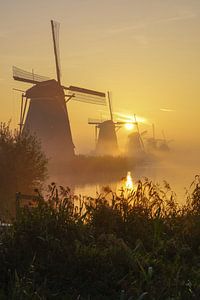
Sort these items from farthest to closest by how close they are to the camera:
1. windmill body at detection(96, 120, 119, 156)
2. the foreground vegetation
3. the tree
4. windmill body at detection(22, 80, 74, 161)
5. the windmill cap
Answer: windmill body at detection(96, 120, 119, 156) → windmill body at detection(22, 80, 74, 161) → the windmill cap → the tree → the foreground vegetation

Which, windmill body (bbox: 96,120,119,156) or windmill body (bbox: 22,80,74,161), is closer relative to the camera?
windmill body (bbox: 22,80,74,161)

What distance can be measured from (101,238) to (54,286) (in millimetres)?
1313

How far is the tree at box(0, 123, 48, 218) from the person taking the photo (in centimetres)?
2677

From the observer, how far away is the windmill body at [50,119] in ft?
201

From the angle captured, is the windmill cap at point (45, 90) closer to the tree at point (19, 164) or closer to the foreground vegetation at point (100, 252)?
the tree at point (19, 164)

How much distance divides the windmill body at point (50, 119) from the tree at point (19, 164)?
3294 cm

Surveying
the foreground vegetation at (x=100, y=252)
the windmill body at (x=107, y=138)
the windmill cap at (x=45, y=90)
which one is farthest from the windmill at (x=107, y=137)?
the foreground vegetation at (x=100, y=252)

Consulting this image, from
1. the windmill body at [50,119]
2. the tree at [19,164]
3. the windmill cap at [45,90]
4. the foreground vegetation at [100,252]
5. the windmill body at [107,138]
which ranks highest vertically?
the windmill body at [107,138]

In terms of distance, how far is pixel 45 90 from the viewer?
61.1 meters

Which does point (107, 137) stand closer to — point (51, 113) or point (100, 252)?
point (51, 113)

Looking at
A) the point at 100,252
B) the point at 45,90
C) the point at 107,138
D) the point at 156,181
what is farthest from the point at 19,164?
the point at 107,138

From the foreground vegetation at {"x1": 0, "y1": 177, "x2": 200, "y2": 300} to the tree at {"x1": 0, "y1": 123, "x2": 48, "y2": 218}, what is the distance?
17956 millimetres

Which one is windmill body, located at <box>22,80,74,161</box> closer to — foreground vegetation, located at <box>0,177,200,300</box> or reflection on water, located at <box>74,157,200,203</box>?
reflection on water, located at <box>74,157,200,203</box>

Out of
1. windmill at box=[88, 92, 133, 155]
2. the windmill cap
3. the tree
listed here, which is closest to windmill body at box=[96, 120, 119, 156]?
windmill at box=[88, 92, 133, 155]
